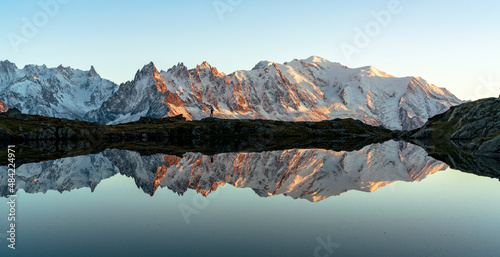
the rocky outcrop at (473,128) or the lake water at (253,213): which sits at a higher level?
the rocky outcrop at (473,128)

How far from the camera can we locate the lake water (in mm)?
23688

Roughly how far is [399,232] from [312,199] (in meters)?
13.4

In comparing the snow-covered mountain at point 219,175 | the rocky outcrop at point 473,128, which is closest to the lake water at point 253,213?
the snow-covered mountain at point 219,175

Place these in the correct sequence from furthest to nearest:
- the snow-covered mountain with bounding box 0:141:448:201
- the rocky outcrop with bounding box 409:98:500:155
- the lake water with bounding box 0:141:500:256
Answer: the rocky outcrop with bounding box 409:98:500:155 → the snow-covered mountain with bounding box 0:141:448:201 → the lake water with bounding box 0:141:500:256

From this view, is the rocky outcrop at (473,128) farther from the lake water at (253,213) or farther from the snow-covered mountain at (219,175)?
the lake water at (253,213)

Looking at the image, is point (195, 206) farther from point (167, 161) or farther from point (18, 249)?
point (167, 161)

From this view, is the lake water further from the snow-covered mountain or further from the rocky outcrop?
the rocky outcrop

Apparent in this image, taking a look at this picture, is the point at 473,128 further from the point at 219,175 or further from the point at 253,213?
the point at 253,213

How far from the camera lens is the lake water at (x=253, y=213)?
77.7 ft

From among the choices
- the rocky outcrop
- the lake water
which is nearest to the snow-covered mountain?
the lake water

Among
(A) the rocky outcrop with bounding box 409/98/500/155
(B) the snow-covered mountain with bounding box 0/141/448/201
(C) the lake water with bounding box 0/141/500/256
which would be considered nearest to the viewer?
(C) the lake water with bounding box 0/141/500/256

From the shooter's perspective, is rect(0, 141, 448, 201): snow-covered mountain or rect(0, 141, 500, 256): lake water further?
rect(0, 141, 448, 201): snow-covered mountain

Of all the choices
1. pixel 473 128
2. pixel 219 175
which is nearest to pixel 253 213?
pixel 219 175

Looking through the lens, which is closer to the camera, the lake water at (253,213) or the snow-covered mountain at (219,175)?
the lake water at (253,213)
